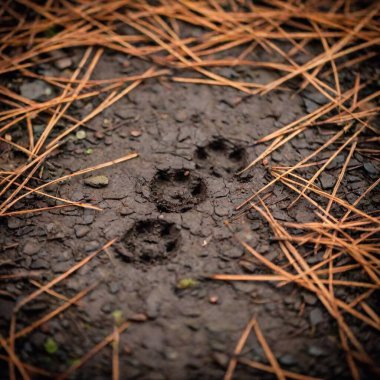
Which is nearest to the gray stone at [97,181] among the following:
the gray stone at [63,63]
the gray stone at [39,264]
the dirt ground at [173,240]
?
the dirt ground at [173,240]

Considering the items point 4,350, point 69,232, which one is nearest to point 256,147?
point 69,232

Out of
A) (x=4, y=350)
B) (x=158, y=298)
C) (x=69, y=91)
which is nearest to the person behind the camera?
(x=4, y=350)

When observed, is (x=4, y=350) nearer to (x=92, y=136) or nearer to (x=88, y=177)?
(x=88, y=177)

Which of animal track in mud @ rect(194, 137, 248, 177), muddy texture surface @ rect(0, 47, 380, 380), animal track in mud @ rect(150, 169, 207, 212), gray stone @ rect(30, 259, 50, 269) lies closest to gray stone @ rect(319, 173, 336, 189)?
muddy texture surface @ rect(0, 47, 380, 380)

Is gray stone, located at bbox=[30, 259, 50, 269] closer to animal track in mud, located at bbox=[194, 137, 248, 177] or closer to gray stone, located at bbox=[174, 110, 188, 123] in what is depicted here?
animal track in mud, located at bbox=[194, 137, 248, 177]

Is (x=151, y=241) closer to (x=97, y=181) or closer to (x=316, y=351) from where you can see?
(x=97, y=181)

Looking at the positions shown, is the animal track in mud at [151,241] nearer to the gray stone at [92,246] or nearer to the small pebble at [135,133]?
the gray stone at [92,246]

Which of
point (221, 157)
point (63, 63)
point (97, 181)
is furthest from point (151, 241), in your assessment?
point (63, 63)
